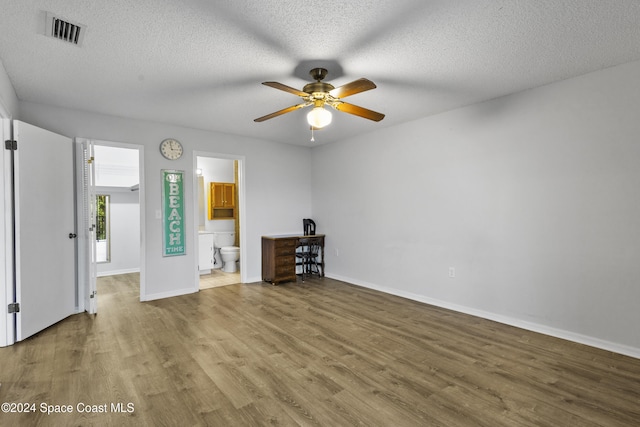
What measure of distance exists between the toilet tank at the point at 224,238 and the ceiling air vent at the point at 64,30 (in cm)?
467

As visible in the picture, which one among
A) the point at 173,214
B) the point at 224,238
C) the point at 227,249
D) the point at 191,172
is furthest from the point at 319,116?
the point at 224,238

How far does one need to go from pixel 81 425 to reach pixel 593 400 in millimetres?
3227

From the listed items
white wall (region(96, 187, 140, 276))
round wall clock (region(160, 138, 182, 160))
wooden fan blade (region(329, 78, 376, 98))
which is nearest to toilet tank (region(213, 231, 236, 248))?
white wall (region(96, 187, 140, 276))

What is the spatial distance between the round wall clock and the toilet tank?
235 centimetres

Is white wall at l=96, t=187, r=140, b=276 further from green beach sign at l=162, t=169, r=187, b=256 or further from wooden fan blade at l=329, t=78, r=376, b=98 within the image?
wooden fan blade at l=329, t=78, r=376, b=98

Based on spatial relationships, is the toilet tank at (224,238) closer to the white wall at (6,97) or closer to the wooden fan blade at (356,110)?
the white wall at (6,97)

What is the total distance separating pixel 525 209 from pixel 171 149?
4.66 m

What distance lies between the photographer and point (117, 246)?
649cm

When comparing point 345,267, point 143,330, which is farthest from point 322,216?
point 143,330

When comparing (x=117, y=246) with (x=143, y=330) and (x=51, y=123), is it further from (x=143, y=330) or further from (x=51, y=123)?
(x=143, y=330)

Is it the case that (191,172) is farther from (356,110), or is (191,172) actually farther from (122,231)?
(356,110)

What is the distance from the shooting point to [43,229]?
337 cm

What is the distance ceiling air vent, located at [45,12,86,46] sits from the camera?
213 cm

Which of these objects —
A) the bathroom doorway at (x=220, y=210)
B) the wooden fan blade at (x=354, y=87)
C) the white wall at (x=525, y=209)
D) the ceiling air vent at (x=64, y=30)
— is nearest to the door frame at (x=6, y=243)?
the ceiling air vent at (x=64, y=30)
